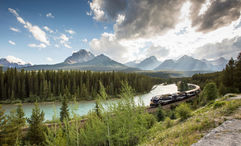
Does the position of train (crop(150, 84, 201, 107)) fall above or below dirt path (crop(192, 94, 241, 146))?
below

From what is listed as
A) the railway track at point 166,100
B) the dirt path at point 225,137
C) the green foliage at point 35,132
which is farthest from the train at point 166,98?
the green foliage at point 35,132

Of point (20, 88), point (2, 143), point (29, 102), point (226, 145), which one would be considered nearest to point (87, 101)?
point (29, 102)

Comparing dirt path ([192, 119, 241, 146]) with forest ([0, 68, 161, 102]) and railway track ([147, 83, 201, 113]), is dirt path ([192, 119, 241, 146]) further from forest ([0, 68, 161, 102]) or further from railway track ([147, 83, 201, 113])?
forest ([0, 68, 161, 102])

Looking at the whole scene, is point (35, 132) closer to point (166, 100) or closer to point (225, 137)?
point (225, 137)

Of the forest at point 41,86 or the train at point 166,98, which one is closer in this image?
the train at point 166,98

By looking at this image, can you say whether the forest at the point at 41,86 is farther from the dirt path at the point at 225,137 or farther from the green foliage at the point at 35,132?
the dirt path at the point at 225,137

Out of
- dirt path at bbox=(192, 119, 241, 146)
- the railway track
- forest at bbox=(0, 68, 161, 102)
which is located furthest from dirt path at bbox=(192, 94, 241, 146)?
forest at bbox=(0, 68, 161, 102)

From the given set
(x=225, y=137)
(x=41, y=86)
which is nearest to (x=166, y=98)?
(x=225, y=137)

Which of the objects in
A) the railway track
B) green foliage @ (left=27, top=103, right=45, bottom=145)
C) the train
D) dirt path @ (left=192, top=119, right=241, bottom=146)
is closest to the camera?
dirt path @ (left=192, top=119, right=241, bottom=146)

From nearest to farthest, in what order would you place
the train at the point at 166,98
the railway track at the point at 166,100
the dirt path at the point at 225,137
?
1. the dirt path at the point at 225,137
2. the railway track at the point at 166,100
3. the train at the point at 166,98

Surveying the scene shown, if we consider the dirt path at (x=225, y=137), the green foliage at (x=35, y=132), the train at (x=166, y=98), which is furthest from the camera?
the train at (x=166, y=98)

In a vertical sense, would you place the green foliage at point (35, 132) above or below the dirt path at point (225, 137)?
below

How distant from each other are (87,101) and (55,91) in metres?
18.3

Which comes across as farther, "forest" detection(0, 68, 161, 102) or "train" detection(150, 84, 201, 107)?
"forest" detection(0, 68, 161, 102)
